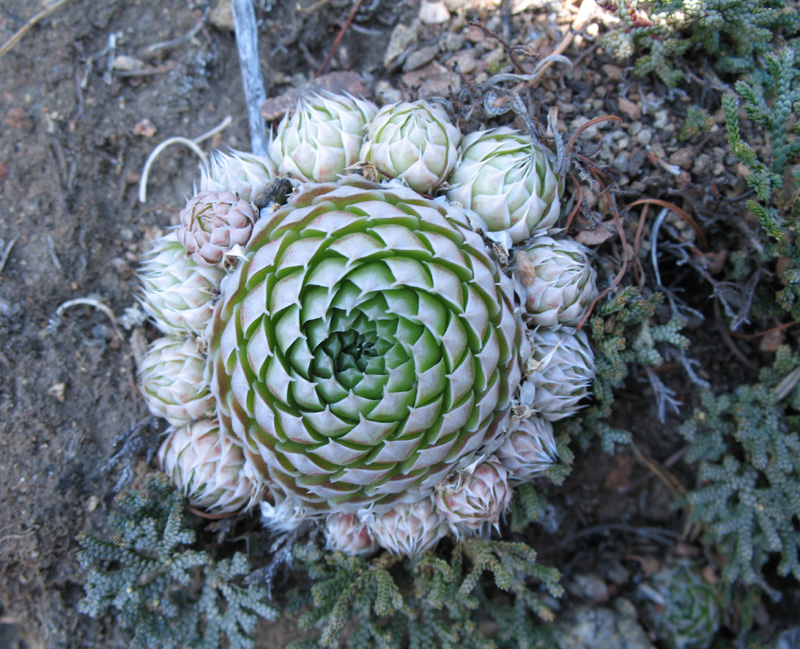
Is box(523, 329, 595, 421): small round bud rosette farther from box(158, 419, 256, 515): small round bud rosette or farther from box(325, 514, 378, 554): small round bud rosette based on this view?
box(158, 419, 256, 515): small round bud rosette

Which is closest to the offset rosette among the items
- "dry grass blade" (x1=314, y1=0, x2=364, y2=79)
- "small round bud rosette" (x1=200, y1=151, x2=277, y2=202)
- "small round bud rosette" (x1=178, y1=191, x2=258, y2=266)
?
"small round bud rosette" (x1=178, y1=191, x2=258, y2=266)

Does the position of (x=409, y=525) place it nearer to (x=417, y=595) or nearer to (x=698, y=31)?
(x=417, y=595)

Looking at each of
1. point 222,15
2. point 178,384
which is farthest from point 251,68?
point 178,384

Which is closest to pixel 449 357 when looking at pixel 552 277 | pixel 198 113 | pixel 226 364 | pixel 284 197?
pixel 552 277

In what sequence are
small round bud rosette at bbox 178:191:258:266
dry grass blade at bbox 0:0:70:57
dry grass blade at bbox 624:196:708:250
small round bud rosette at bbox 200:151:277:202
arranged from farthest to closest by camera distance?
dry grass blade at bbox 0:0:70:57, dry grass blade at bbox 624:196:708:250, small round bud rosette at bbox 200:151:277:202, small round bud rosette at bbox 178:191:258:266

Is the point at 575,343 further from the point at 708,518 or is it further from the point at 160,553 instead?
the point at 160,553
